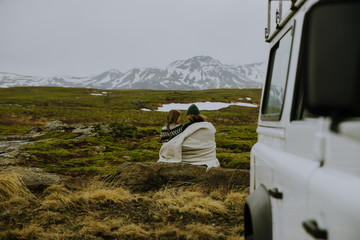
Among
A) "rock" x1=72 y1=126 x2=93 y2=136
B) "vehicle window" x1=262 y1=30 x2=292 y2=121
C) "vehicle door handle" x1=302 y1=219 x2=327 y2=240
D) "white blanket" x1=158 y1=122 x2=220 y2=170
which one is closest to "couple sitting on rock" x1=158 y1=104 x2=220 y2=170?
"white blanket" x1=158 y1=122 x2=220 y2=170

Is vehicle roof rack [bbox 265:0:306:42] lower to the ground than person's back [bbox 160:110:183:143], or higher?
higher

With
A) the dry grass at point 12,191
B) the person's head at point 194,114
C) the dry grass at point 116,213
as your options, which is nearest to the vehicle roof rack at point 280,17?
the dry grass at point 116,213

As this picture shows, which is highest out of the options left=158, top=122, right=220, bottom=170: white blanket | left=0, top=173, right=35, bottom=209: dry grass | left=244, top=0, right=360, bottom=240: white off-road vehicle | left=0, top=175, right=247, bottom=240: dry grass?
left=244, top=0, right=360, bottom=240: white off-road vehicle

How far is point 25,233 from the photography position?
4.23 metres

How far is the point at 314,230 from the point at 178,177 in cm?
527

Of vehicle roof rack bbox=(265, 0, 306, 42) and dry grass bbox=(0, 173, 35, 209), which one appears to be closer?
vehicle roof rack bbox=(265, 0, 306, 42)

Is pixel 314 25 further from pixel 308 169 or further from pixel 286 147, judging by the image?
pixel 286 147

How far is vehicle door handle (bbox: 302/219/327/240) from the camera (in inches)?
46.8

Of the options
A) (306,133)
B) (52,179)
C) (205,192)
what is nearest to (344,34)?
(306,133)

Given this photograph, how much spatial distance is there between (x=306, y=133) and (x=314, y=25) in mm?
685

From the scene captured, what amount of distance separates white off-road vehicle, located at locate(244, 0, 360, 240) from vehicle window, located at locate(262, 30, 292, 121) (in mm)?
230

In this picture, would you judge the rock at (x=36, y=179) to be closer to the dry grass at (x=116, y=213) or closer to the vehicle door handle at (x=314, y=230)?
the dry grass at (x=116, y=213)

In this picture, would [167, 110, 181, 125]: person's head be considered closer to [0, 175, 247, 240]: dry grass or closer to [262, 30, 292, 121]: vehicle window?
[0, 175, 247, 240]: dry grass

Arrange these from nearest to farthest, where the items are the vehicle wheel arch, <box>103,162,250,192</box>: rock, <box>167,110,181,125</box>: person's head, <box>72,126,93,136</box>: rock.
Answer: the vehicle wheel arch < <box>103,162,250,192</box>: rock < <box>167,110,181,125</box>: person's head < <box>72,126,93,136</box>: rock
